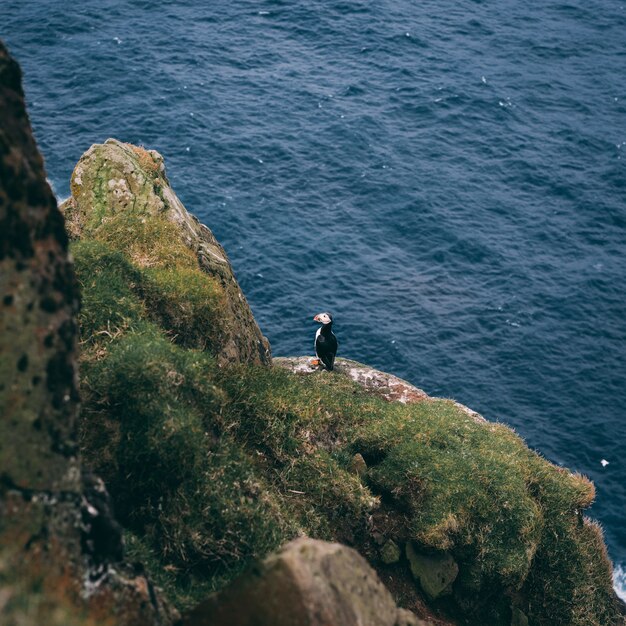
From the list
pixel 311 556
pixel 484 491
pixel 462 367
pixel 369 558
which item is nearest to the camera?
pixel 311 556

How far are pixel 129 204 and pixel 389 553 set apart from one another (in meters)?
12.8

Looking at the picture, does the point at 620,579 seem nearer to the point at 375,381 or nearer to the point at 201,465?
the point at 375,381

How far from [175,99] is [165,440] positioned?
→ 70.1 m

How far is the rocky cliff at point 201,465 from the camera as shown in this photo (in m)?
7.88

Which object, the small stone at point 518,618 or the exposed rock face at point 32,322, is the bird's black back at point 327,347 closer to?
the small stone at point 518,618

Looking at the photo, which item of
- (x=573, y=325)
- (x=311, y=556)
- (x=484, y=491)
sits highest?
(x=311, y=556)

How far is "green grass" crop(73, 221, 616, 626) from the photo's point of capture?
13.6 meters

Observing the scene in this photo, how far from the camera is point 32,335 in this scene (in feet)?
25.9

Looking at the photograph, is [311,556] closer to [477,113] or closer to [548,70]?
[477,113]

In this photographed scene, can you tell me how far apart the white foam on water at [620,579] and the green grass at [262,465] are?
20.2m

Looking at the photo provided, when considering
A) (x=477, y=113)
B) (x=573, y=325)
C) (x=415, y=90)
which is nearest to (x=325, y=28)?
(x=415, y=90)

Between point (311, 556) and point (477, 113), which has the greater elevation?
point (311, 556)

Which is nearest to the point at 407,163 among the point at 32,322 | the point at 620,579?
the point at 620,579

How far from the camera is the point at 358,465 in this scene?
61.5ft
